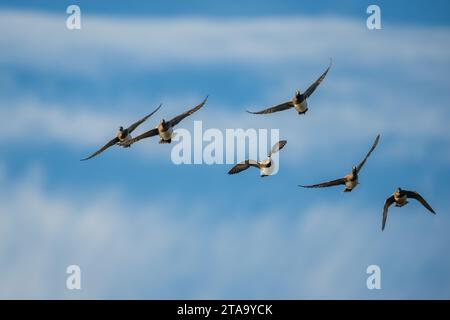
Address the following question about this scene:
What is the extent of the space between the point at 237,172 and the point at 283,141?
1.68 meters

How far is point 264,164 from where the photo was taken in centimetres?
4428

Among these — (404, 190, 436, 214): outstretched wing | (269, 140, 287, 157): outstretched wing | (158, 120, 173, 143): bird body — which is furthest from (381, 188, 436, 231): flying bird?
(158, 120, 173, 143): bird body

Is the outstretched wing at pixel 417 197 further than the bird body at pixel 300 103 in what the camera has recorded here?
Yes

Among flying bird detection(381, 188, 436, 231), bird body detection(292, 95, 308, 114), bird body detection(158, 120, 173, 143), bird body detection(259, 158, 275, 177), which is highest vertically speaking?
bird body detection(292, 95, 308, 114)

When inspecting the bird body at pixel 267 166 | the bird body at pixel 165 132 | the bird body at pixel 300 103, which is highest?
the bird body at pixel 300 103

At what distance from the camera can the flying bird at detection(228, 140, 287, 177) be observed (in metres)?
44.0

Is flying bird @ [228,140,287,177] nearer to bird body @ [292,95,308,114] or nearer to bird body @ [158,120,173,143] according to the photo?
bird body @ [292,95,308,114]

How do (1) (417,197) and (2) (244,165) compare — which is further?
(2) (244,165)

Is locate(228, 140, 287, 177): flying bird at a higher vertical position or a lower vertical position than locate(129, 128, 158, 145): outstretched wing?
lower

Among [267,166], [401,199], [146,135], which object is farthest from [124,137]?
[401,199]

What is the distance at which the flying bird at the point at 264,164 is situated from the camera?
44050 millimetres

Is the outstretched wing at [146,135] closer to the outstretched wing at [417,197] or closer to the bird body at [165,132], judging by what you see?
the bird body at [165,132]

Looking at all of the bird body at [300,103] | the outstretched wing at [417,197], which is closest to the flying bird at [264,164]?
the bird body at [300,103]

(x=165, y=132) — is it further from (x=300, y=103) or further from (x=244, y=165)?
(x=300, y=103)
